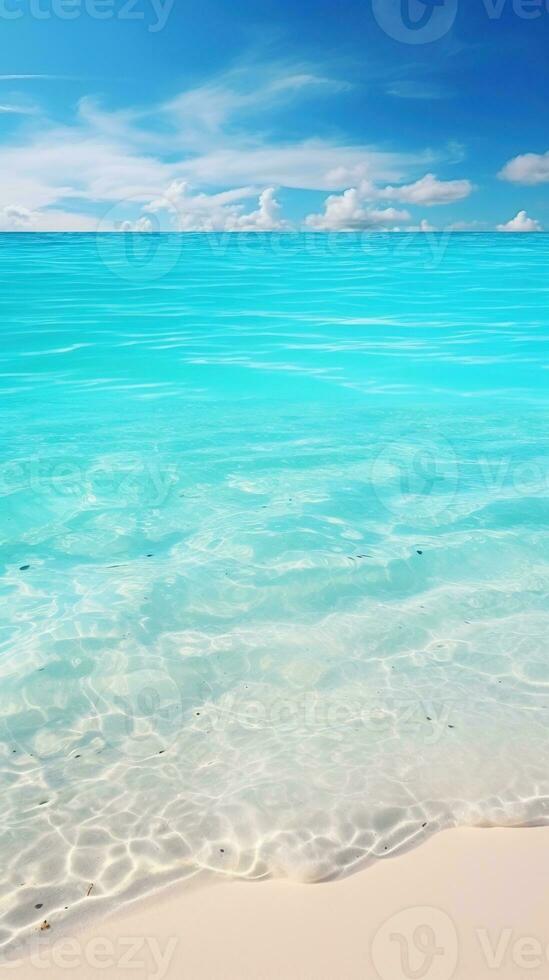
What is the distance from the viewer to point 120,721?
3.32 meters

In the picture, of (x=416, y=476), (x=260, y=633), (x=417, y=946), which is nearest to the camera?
(x=417, y=946)

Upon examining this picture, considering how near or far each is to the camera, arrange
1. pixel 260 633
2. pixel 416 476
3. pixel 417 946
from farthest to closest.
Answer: pixel 416 476 → pixel 260 633 → pixel 417 946

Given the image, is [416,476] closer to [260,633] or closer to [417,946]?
[260,633]

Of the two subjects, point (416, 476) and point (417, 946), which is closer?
point (417, 946)

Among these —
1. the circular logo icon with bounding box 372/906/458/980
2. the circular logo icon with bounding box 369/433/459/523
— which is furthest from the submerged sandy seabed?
the circular logo icon with bounding box 369/433/459/523

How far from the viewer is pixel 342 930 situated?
87.0 inches

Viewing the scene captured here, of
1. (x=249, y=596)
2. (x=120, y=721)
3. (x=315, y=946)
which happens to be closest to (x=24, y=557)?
(x=249, y=596)

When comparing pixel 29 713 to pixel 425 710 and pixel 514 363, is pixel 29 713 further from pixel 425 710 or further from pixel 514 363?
pixel 514 363

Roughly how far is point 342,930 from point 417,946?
0.80ft

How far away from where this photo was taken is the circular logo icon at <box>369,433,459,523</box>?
6.02 meters

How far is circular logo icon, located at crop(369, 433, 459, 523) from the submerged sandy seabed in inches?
140

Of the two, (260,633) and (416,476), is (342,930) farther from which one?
(416,476)

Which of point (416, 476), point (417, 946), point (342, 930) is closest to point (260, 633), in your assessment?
point (342, 930)

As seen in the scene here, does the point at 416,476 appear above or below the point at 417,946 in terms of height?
above
